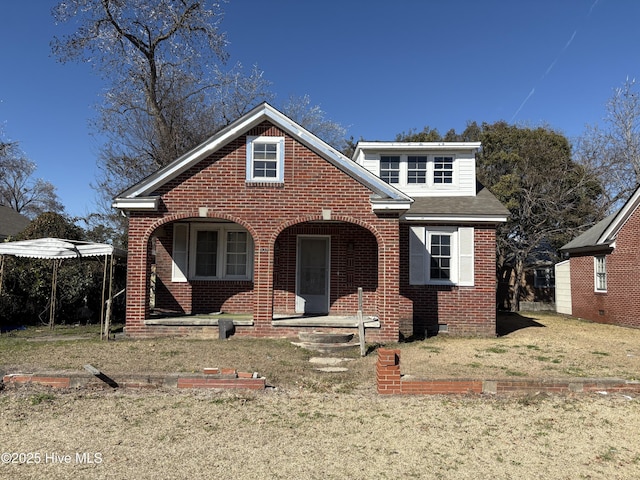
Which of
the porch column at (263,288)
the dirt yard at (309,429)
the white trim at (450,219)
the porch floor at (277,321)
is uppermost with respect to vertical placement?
the white trim at (450,219)

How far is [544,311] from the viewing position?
24.1 metres

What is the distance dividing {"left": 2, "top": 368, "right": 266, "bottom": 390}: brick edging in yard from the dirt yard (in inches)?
7.8

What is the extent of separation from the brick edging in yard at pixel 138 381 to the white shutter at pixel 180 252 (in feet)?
22.4

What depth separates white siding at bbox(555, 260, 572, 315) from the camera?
2186 centimetres

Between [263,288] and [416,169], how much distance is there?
23.8 ft

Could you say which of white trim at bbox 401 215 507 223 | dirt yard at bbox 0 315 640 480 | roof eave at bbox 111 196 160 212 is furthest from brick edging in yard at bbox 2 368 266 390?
white trim at bbox 401 215 507 223

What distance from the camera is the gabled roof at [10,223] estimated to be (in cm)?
2431

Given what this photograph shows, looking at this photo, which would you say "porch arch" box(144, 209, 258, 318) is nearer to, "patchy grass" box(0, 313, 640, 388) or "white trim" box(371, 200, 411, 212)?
"patchy grass" box(0, 313, 640, 388)

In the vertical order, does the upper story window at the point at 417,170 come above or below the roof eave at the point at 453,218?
above

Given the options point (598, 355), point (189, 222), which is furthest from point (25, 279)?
point (598, 355)

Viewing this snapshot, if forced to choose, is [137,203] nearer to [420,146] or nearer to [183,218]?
[183,218]

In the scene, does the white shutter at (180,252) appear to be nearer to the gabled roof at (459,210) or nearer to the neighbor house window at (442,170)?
the gabled roof at (459,210)

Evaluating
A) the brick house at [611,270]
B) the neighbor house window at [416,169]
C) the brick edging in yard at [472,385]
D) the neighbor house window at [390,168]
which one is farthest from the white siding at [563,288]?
the brick edging in yard at [472,385]

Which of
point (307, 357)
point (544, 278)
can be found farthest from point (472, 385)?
point (544, 278)
